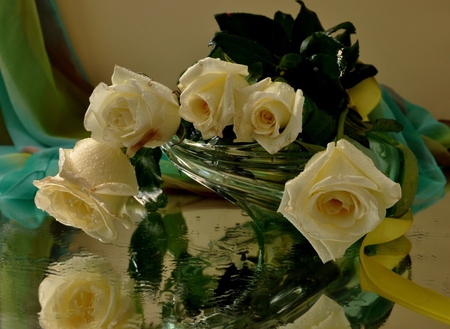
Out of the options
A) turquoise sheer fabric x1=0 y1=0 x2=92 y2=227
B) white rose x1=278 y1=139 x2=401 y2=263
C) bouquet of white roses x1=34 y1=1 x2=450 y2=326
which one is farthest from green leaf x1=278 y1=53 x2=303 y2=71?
turquoise sheer fabric x1=0 y1=0 x2=92 y2=227

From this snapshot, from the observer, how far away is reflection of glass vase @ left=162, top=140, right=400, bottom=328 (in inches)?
13.5

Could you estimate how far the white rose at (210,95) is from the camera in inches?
12.8

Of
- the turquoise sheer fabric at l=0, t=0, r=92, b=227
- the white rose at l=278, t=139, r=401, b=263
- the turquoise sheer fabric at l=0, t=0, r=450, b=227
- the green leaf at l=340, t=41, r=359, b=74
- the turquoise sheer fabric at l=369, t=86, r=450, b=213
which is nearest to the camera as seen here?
the white rose at l=278, t=139, r=401, b=263

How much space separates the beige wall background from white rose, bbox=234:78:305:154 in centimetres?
80

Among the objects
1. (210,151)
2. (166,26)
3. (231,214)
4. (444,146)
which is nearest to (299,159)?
(210,151)

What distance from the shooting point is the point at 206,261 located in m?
0.43

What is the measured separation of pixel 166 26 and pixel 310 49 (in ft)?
2.50

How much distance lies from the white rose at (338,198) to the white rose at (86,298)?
115mm

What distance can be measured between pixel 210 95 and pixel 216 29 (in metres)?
0.82

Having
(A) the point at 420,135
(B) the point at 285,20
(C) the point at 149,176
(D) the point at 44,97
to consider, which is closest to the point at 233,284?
(C) the point at 149,176

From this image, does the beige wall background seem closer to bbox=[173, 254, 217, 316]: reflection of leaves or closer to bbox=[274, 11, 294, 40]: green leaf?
bbox=[274, 11, 294, 40]: green leaf

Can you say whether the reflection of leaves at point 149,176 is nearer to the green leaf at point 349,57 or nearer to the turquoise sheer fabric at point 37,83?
the green leaf at point 349,57

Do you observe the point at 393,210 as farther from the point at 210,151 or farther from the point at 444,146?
the point at 444,146

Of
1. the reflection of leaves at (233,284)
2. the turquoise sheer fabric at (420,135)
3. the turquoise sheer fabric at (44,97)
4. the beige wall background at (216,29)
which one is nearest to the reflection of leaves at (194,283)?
the reflection of leaves at (233,284)
